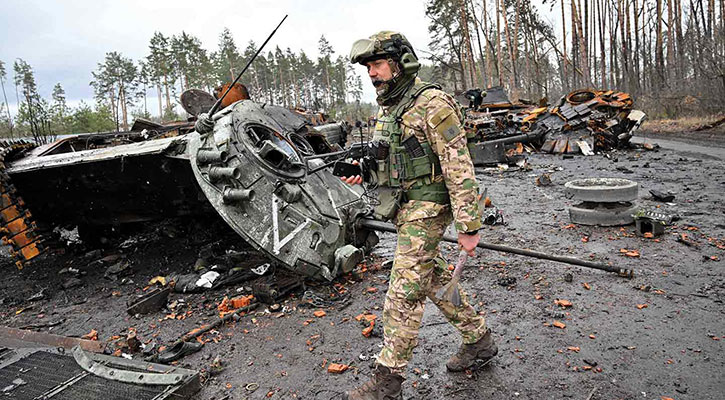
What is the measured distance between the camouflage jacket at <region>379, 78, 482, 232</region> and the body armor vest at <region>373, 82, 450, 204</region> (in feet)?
0.24

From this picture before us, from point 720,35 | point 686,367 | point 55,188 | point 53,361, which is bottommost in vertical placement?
point 686,367

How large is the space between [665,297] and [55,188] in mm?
7336

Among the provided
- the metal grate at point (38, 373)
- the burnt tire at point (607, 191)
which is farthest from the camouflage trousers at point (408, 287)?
the burnt tire at point (607, 191)

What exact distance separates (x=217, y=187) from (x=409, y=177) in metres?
2.66

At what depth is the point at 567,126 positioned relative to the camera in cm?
1456

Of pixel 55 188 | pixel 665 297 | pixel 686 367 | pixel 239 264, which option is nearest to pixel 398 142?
pixel 686 367

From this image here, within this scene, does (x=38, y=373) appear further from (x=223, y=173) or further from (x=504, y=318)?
(x=504, y=318)

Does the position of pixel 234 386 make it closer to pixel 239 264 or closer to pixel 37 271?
pixel 239 264

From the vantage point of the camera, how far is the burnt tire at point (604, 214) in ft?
19.9

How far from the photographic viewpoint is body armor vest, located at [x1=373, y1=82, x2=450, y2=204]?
2668 mm

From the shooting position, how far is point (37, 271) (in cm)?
671

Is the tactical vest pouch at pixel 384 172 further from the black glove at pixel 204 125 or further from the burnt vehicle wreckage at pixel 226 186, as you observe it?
the black glove at pixel 204 125

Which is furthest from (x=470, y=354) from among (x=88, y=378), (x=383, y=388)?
(x=88, y=378)

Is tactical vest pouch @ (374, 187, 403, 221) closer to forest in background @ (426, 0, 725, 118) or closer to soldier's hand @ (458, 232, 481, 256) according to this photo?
soldier's hand @ (458, 232, 481, 256)
